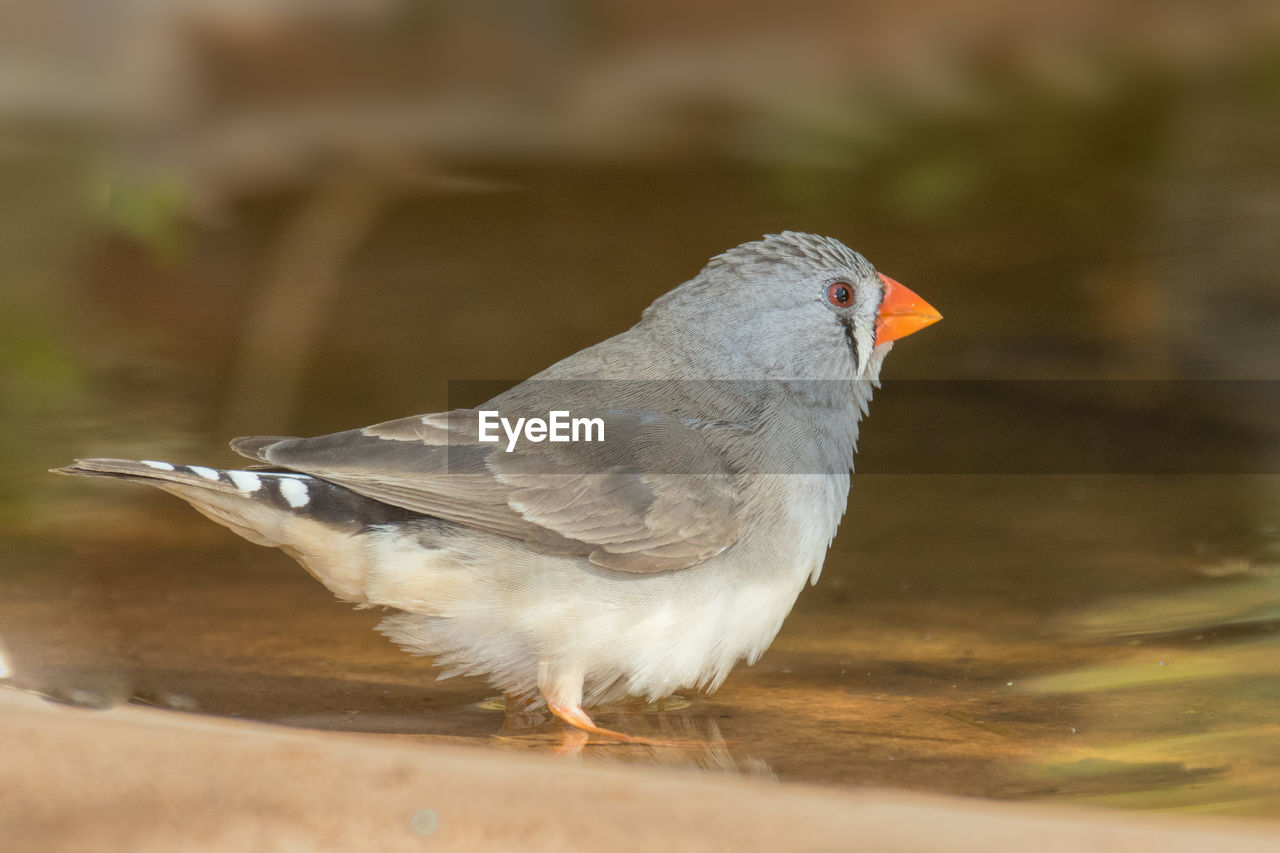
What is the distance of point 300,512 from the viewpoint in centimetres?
340

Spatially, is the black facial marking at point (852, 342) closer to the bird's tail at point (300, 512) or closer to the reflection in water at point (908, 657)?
the reflection in water at point (908, 657)

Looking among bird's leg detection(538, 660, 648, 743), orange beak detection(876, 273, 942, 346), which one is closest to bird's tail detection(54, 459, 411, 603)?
bird's leg detection(538, 660, 648, 743)

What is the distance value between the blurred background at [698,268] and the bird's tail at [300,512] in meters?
0.33

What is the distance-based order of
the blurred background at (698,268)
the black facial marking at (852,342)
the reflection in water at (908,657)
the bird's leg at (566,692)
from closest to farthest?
the reflection in water at (908,657) < the bird's leg at (566,692) < the blurred background at (698,268) < the black facial marking at (852,342)

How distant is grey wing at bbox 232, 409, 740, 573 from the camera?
342cm

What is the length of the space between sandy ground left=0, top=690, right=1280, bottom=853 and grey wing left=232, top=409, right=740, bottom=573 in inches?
33.9

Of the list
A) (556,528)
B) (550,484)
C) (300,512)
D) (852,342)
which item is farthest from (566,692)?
(852,342)

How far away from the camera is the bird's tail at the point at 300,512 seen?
336 cm

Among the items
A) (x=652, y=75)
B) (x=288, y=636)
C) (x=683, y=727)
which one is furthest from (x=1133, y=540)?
(x=652, y=75)

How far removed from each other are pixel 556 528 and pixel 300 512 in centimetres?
60

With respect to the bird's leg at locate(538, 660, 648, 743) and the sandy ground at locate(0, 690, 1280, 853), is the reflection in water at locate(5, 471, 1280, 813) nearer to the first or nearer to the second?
the bird's leg at locate(538, 660, 648, 743)

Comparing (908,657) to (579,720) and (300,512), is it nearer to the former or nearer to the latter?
(579,720)

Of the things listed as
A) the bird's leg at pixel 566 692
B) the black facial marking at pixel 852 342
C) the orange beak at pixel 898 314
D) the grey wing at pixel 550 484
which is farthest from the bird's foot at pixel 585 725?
the orange beak at pixel 898 314

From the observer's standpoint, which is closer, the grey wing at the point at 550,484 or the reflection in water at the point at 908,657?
the reflection in water at the point at 908,657
